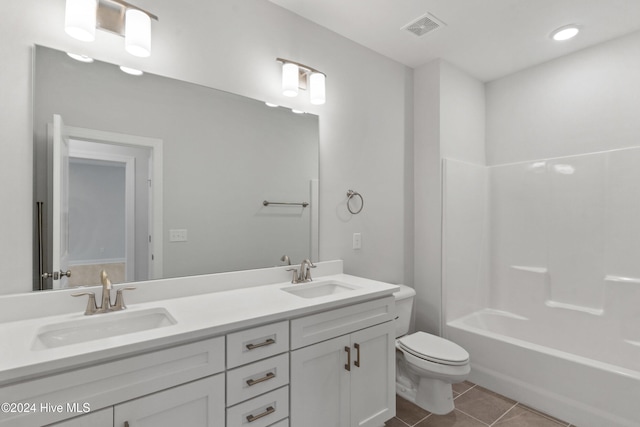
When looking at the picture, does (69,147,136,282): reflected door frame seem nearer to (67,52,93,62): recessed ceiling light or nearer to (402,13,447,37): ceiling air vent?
(67,52,93,62): recessed ceiling light

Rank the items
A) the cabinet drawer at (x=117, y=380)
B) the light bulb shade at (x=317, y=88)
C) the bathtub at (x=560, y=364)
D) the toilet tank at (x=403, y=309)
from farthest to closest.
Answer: the toilet tank at (x=403, y=309)
the light bulb shade at (x=317, y=88)
the bathtub at (x=560, y=364)
the cabinet drawer at (x=117, y=380)

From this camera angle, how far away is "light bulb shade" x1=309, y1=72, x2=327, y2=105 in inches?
81.5

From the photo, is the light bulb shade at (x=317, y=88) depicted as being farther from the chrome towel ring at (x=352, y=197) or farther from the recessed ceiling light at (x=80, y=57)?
the recessed ceiling light at (x=80, y=57)

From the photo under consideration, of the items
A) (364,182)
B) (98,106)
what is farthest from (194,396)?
(364,182)

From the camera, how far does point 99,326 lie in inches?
49.4

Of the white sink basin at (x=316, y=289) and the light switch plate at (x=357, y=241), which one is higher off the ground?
the light switch plate at (x=357, y=241)

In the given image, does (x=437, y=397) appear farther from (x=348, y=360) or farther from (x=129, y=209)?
(x=129, y=209)

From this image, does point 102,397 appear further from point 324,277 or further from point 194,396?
point 324,277

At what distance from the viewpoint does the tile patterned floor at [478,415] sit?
196 centimetres

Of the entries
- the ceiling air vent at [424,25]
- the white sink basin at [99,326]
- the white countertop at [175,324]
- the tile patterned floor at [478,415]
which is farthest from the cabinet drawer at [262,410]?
the ceiling air vent at [424,25]

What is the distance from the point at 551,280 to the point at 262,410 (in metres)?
2.61

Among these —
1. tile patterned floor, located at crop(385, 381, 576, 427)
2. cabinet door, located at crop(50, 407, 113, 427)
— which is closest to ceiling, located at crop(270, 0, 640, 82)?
cabinet door, located at crop(50, 407, 113, 427)

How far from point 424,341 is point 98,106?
235cm

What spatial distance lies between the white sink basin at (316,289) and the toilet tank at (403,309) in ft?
1.96
